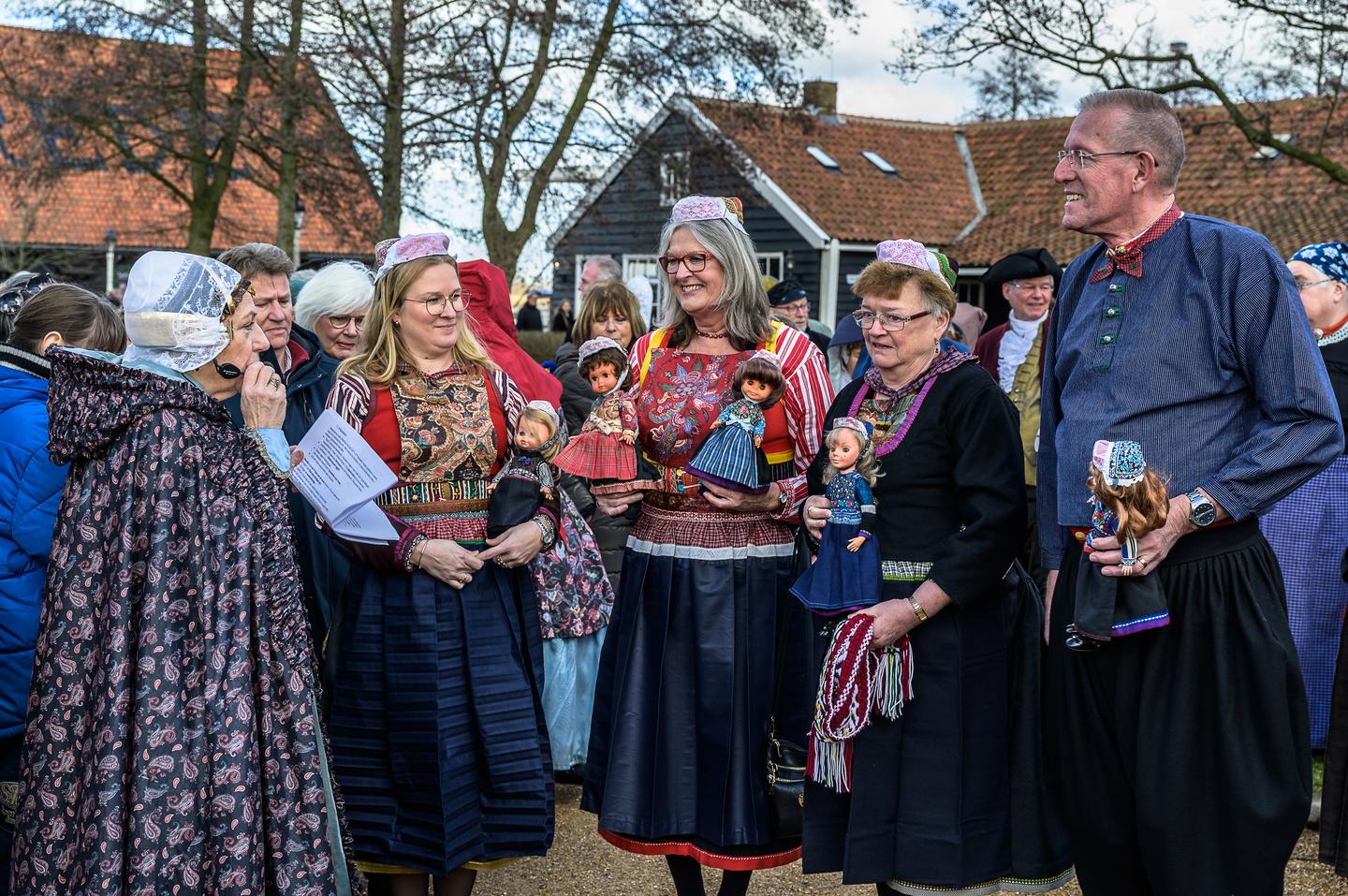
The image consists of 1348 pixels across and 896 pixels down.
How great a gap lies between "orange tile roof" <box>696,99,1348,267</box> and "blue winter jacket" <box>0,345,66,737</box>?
15925 millimetres

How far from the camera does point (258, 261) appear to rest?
4.97 metres

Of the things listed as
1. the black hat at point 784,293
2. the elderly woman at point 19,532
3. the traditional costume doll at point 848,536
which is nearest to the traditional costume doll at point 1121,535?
the traditional costume doll at point 848,536

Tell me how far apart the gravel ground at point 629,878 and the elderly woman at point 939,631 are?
120 centimetres

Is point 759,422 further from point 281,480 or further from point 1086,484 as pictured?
point 281,480

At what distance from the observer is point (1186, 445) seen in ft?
10.0

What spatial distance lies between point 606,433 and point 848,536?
857 millimetres

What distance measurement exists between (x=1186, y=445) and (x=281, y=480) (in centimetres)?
226

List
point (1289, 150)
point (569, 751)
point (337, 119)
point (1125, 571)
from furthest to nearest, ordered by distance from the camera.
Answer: point (337, 119) → point (1289, 150) → point (569, 751) → point (1125, 571)

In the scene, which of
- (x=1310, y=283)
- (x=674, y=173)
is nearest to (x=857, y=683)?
(x=1310, y=283)

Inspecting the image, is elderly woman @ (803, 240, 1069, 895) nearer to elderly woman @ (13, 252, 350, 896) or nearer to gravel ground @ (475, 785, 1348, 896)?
gravel ground @ (475, 785, 1348, 896)

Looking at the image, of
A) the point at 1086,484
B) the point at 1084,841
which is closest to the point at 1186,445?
the point at 1086,484

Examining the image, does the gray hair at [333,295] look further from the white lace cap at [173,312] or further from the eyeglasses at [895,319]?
the eyeglasses at [895,319]

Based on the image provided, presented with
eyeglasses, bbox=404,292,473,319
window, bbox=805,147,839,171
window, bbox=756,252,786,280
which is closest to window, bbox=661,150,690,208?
window, bbox=756,252,786,280

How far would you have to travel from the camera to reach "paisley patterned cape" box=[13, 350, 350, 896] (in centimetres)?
317
